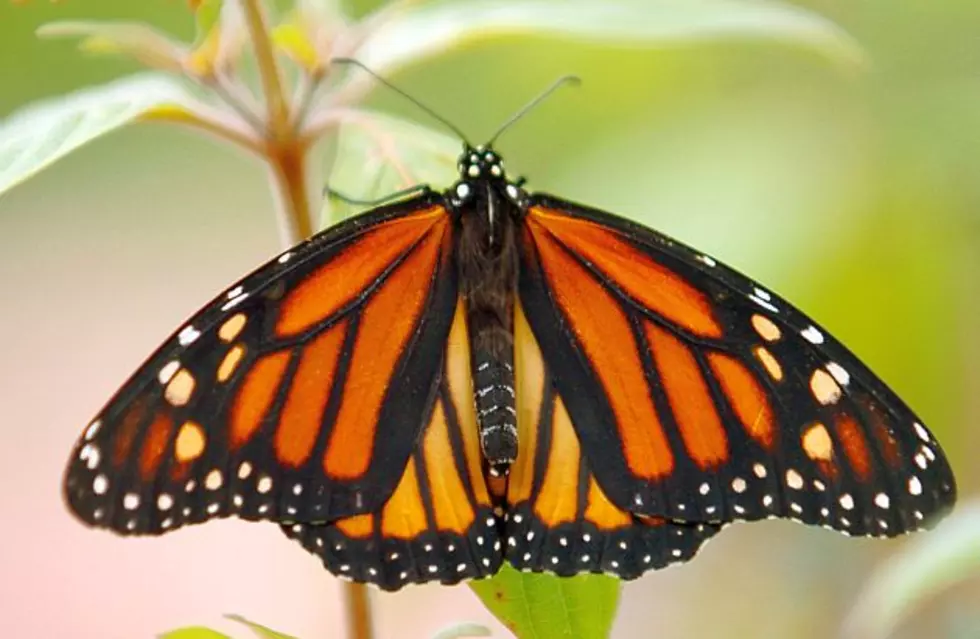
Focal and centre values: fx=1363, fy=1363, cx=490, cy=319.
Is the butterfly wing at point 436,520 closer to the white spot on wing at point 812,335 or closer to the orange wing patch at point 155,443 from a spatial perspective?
the orange wing patch at point 155,443

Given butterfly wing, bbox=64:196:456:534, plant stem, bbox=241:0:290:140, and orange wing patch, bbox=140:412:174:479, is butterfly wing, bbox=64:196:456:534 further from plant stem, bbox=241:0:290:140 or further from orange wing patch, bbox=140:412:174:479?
plant stem, bbox=241:0:290:140

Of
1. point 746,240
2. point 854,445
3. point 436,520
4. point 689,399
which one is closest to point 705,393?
point 689,399

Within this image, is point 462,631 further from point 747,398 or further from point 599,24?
point 599,24

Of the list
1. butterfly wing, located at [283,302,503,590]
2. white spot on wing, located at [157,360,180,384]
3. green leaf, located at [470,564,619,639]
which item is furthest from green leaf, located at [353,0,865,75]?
green leaf, located at [470,564,619,639]

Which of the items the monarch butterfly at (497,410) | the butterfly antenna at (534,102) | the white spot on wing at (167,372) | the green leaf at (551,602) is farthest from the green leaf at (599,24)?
the green leaf at (551,602)

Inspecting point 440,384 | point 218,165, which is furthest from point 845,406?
point 218,165

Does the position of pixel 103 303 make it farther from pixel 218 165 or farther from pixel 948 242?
pixel 948 242

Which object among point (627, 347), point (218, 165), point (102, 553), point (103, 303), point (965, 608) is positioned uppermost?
point (218, 165)
